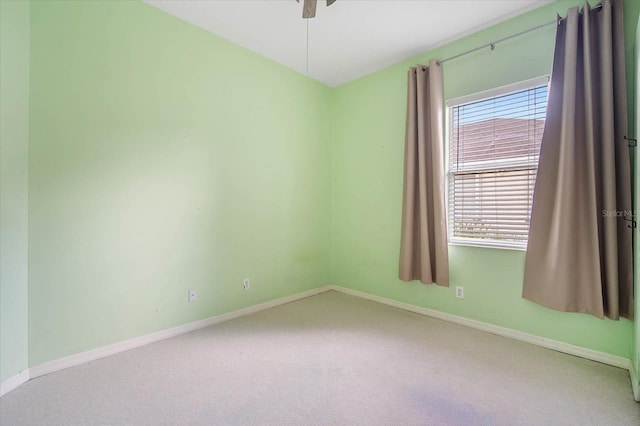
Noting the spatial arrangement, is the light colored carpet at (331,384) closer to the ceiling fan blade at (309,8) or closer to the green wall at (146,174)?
the green wall at (146,174)

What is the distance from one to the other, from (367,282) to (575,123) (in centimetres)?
250

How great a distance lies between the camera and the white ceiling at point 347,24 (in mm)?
2453

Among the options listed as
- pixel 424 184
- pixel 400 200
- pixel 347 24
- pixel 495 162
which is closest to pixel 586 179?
pixel 495 162

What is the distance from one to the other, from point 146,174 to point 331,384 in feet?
6.99

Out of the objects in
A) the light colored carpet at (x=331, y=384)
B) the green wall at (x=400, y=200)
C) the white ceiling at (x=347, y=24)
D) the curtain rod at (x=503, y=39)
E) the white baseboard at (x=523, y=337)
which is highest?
the white ceiling at (x=347, y=24)

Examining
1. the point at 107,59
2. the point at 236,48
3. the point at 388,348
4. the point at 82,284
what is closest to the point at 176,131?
the point at 107,59

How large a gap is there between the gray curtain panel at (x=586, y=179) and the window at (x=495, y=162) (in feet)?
0.57

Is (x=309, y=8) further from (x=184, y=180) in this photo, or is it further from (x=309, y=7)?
(x=184, y=180)

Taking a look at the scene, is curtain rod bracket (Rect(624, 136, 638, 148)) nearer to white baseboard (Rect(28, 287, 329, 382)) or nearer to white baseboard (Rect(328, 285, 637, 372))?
white baseboard (Rect(328, 285, 637, 372))

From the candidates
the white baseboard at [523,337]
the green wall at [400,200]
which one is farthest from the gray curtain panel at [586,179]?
the white baseboard at [523,337]

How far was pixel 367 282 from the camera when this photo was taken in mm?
3719

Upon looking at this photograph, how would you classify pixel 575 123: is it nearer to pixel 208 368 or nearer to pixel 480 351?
pixel 480 351

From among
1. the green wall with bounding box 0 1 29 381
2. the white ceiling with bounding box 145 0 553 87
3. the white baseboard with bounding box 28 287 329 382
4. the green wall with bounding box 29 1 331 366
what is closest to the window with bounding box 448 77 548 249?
the white ceiling with bounding box 145 0 553 87

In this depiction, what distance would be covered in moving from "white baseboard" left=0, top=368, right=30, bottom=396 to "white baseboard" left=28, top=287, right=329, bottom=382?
3 cm
